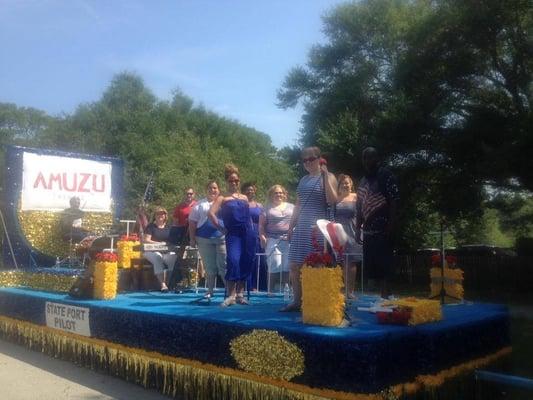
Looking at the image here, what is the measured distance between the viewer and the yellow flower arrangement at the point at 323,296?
3656 mm

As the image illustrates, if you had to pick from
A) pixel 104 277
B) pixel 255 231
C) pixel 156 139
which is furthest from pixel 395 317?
pixel 156 139

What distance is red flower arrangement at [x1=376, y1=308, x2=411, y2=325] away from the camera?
3789mm

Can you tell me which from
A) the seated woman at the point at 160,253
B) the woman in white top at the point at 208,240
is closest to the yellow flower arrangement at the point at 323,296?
the woman in white top at the point at 208,240

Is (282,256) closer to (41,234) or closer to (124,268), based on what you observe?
(124,268)


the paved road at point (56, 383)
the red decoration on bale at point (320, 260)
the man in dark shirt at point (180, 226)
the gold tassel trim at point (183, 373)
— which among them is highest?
the man in dark shirt at point (180, 226)

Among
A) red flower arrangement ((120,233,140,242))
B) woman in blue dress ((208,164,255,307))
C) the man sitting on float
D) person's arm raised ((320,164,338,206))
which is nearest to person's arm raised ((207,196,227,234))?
woman in blue dress ((208,164,255,307))

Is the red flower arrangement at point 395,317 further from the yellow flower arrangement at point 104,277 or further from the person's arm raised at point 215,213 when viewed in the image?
the yellow flower arrangement at point 104,277

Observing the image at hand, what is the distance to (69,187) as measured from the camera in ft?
33.8

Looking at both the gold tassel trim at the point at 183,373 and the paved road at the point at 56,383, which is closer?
the gold tassel trim at the point at 183,373

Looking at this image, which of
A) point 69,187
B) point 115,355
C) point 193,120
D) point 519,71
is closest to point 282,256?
point 115,355

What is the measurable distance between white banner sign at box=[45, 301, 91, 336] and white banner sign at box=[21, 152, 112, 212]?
13.7 feet

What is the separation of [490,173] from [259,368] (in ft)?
43.1

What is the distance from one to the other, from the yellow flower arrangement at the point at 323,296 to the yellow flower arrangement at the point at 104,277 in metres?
2.90

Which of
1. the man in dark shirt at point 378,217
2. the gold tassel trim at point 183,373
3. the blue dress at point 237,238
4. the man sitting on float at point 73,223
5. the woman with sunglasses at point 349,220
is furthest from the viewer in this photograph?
the man sitting on float at point 73,223
